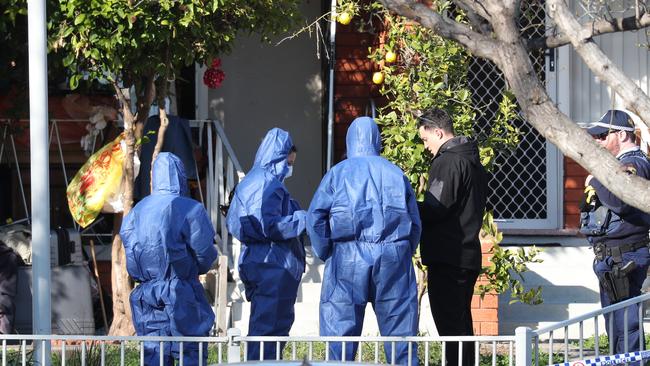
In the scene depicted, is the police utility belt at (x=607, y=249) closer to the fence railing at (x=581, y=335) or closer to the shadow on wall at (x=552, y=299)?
the fence railing at (x=581, y=335)

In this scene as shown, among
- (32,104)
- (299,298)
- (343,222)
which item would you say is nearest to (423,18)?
(343,222)

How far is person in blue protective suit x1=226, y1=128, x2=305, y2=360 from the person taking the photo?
882 cm

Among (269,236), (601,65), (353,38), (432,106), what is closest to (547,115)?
(601,65)

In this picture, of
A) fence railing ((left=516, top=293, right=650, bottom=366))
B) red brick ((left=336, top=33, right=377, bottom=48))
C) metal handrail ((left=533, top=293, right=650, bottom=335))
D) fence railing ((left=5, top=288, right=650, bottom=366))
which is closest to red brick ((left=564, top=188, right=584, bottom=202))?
fence railing ((left=516, top=293, right=650, bottom=366))

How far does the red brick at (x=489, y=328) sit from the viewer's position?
34.3 ft

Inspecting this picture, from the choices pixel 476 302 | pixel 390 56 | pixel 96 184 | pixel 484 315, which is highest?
pixel 390 56

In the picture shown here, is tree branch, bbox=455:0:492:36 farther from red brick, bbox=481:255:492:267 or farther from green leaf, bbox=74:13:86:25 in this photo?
green leaf, bbox=74:13:86:25

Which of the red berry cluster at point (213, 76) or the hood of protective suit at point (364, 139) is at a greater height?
the red berry cluster at point (213, 76)

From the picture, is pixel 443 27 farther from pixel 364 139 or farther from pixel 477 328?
pixel 477 328

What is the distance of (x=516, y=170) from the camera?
12.4 metres

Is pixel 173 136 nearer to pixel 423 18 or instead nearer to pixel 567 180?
pixel 567 180

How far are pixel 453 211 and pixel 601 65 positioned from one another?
2.39 metres

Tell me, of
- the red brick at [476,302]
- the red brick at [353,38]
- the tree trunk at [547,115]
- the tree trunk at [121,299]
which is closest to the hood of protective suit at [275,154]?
the tree trunk at [121,299]

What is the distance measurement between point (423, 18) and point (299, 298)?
17.7 ft
